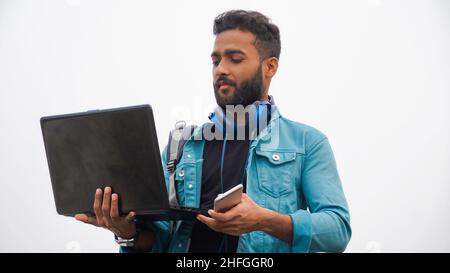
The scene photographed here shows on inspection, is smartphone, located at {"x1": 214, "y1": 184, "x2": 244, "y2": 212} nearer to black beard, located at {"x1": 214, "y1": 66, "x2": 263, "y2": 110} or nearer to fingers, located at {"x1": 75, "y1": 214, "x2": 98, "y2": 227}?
fingers, located at {"x1": 75, "y1": 214, "x2": 98, "y2": 227}

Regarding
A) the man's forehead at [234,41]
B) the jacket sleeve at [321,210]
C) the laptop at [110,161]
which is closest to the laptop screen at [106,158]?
the laptop at [110,161]

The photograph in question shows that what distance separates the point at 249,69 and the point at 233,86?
8 centimetres

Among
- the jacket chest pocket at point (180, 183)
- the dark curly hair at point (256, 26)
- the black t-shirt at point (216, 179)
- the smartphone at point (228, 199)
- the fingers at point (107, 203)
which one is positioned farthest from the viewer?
the dark curly hair at point (256, 26)

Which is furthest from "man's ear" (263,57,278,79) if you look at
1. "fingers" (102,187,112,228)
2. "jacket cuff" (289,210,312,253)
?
"fingers" (102,187,112,228)

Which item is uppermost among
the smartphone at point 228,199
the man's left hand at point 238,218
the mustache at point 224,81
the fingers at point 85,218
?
the mustache at point 224,81

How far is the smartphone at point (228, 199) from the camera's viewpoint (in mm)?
1037

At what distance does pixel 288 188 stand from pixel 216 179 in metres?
0.21

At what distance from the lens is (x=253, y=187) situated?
4.44 feet

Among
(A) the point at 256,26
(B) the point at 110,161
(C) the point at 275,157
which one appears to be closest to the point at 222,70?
(A) the point at 256,26

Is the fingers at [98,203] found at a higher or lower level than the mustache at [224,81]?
lower

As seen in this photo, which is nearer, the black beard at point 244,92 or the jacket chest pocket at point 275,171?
the jacket chest pocket at point 275,171

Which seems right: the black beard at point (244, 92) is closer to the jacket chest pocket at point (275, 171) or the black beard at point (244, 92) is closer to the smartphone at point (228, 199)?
the jacket chest pocket at point (275, 171)

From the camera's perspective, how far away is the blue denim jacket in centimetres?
124
